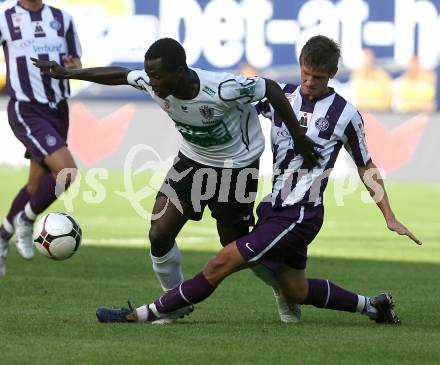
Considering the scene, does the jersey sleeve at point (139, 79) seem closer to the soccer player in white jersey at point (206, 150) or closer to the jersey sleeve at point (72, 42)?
the soccer player in white jersey at point (206, 150)

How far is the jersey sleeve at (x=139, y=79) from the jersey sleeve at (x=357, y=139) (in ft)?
4.28

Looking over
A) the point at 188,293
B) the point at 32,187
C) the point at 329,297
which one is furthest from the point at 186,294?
the point at 32,187

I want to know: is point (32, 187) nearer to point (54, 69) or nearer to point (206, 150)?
point (54, 69)

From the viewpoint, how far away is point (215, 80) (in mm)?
7332

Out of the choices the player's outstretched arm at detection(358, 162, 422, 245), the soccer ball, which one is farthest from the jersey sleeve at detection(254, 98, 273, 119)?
the soccer ball

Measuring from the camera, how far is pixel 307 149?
7.13m

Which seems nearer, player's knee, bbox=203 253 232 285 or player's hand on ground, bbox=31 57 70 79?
player's knee, bbox=203 253 232 285

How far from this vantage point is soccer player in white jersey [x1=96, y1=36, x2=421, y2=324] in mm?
7160

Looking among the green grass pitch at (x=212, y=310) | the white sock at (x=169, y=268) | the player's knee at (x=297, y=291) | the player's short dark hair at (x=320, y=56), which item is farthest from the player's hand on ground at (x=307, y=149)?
the white sock at (x=169, y=268)

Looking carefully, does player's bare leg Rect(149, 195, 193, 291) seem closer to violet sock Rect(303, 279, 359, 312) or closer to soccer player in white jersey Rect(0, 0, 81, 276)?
violet sock Rect(303, 279, 359, 312)

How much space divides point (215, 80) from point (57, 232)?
6.59 feet

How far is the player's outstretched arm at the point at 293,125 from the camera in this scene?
23.3ft

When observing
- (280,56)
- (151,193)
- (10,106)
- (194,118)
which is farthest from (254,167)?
(280,56)

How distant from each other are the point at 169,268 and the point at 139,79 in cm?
132
